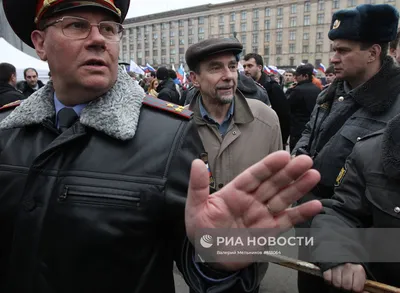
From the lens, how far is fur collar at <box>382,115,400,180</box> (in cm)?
149

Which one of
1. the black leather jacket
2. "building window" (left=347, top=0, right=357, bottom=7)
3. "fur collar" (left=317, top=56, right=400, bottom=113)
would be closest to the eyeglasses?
the black leather jacket

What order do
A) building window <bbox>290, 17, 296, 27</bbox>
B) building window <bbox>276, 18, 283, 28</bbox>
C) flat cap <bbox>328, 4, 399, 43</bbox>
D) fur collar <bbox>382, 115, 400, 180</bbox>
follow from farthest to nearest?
1. building window <bbox>276, 18, 283, 28</bbox>
2. building window <bbox>290, 17, 296, 27</bbox>
3. flat cap <bbox>328, 4, 399, 43</bbox>
4. fur collar <bbox>382, 115, 400, 180</bbox>

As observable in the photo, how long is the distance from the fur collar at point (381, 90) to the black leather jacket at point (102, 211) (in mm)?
1410

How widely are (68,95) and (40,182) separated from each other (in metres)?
0.40

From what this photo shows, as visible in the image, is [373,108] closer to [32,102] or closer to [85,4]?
[85,4]

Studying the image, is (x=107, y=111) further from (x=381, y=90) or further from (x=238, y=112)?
(x=381, y=90)

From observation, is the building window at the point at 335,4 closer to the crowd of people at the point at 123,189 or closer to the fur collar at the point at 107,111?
the crowd of people at the point at 123,189

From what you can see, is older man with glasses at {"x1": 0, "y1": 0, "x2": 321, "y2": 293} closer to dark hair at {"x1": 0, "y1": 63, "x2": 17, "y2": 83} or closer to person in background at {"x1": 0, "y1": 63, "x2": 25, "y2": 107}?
person in background at {"x1": 0, "y1": 63, "x2": 25, "y2": 107}

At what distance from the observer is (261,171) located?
0.92 m

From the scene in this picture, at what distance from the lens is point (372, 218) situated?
1.67 m

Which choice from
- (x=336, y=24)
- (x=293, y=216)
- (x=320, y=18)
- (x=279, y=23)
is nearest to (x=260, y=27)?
(x=279, y=23)

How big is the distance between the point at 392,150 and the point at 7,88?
542 centimetres

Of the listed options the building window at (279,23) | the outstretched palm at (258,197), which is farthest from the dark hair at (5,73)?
the building window at (279,23)

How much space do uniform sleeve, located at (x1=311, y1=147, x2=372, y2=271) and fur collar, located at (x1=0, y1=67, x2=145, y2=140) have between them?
1006mm
